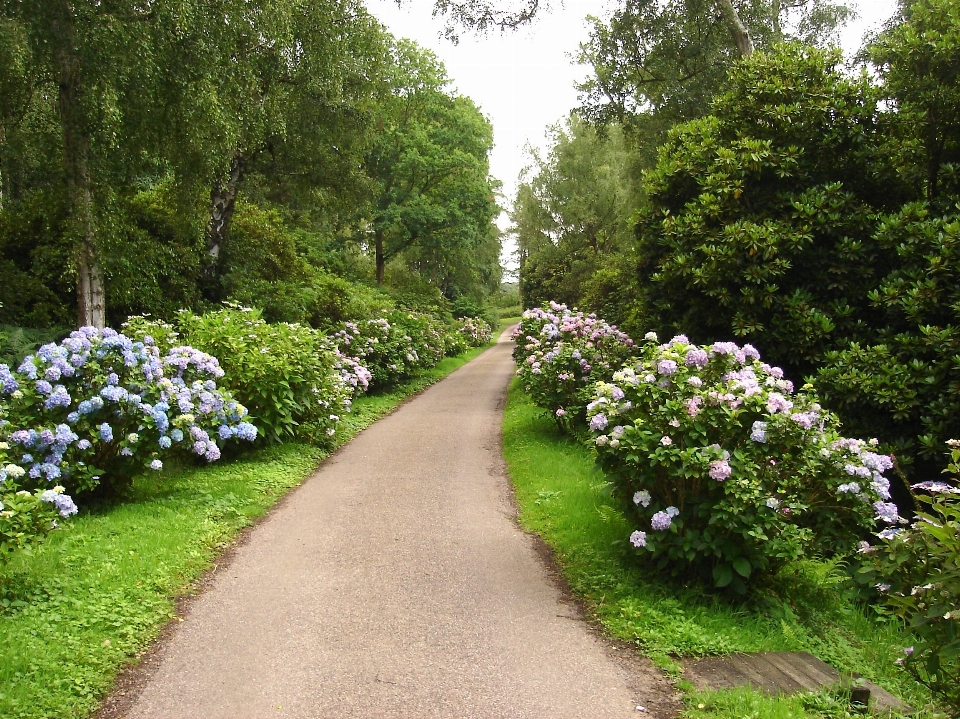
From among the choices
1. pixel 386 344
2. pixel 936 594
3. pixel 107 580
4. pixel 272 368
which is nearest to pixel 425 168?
pixel 386 344

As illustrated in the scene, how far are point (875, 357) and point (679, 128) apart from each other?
13.8 feet

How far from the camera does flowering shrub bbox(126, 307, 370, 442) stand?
848 centimetres

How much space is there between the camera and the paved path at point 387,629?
3.56 m

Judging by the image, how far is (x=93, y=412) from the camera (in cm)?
582

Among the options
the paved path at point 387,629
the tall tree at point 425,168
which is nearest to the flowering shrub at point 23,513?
the paved path at point 387,629

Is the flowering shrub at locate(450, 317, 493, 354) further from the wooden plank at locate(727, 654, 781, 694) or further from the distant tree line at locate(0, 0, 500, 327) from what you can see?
the wooden plank at locate(727, 654, 781, 694)

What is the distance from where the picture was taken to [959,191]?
755 centimetres

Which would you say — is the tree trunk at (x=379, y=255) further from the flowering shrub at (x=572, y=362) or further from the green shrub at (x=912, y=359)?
the green shrub at (x=912, y=359)

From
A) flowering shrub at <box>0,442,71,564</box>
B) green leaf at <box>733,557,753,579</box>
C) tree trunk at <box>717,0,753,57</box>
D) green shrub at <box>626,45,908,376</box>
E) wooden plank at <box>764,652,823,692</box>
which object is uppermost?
tree trunk at <box>717,0,753,57</box>

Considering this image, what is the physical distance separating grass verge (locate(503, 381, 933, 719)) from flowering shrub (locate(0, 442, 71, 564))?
11.4 ft

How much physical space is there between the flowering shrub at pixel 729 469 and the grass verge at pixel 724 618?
8.9 inches

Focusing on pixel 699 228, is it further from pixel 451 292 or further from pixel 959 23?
pixel 451 292

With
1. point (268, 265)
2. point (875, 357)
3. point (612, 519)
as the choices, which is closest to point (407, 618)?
point (612, 519)

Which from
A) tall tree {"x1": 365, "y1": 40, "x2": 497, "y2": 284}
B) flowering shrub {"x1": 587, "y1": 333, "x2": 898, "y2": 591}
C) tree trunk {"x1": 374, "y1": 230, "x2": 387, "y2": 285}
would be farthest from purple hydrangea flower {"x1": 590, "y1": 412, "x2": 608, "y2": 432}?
tree trunk {"x1": 374, "y1": 230, "x2": 387, "y2": 285}
